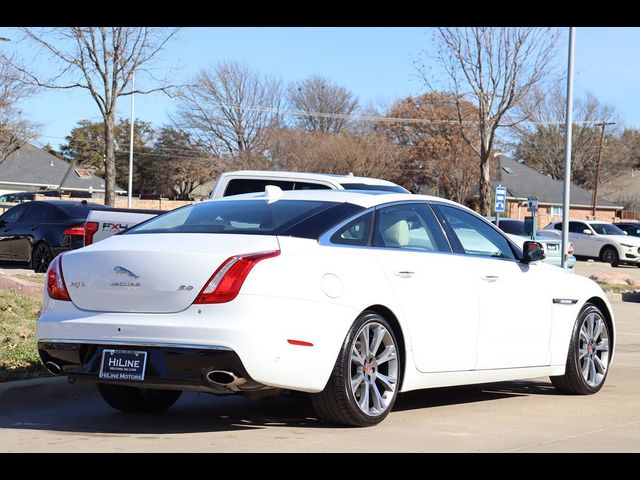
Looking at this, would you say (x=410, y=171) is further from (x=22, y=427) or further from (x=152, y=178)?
(x=22, y=427)

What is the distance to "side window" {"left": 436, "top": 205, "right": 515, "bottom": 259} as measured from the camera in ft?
27.6

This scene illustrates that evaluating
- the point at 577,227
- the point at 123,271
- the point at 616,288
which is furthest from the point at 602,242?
the point at 123,271

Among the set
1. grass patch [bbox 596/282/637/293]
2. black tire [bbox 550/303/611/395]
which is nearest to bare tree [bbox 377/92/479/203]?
grass patch [bbox 596/282/637/293]

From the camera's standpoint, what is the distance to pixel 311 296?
22.2 ft

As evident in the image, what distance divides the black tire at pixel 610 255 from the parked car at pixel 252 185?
1066 inches

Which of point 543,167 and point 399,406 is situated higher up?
point 543,167

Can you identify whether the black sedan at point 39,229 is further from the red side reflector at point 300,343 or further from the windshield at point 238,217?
the red side reflector at point 300,343

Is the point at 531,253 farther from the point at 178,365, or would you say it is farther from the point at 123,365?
the point at 123,365

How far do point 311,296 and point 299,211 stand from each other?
2.92ft

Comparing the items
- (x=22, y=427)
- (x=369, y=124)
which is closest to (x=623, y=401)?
(x=22, y=427)

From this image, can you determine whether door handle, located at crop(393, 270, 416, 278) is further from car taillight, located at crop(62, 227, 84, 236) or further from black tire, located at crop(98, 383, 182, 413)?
car taillight, located at crop(62, 227, 84, 236)

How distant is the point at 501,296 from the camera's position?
8.35m

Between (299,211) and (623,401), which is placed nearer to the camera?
(299,211)

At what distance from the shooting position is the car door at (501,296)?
8.20m
